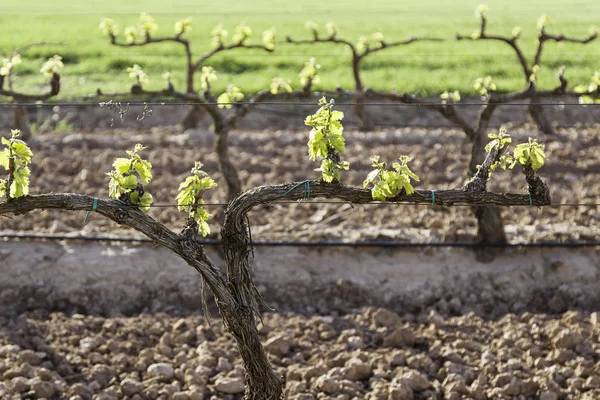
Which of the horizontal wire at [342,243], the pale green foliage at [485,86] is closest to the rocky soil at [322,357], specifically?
the horizontal wire at [342,243]

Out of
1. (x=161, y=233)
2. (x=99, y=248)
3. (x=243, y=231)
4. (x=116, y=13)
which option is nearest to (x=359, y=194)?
(x=243, y=231)

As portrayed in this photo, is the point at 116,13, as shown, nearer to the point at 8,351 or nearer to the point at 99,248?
the point at 99,248

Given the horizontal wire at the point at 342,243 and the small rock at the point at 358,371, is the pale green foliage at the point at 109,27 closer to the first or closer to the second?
the horizontal wire at the point at 342,243

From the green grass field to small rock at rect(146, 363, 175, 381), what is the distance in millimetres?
7297

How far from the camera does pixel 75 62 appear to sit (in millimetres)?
16188

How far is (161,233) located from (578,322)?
351 cm

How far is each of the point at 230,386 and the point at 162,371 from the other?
1.63 ft

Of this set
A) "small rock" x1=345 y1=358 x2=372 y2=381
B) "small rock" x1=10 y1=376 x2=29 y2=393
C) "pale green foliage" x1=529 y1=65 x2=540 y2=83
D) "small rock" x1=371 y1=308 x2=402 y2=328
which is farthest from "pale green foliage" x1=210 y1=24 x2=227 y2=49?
"small rock" x1=10 y1=376 x2=29 y2=393

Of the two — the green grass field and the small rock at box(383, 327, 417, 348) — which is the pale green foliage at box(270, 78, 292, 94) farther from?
the green grass field

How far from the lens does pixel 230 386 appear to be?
608cm

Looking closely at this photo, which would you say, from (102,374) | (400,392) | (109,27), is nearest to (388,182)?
(400,392)

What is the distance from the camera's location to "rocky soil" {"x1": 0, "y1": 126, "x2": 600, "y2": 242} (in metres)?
8.34

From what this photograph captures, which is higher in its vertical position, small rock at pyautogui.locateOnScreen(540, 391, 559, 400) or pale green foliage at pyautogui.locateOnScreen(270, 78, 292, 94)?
pale green foliage at pyautogui.locateOnScreen(270, 78, 292, 94)

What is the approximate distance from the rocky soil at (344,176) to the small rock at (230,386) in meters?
2.20
